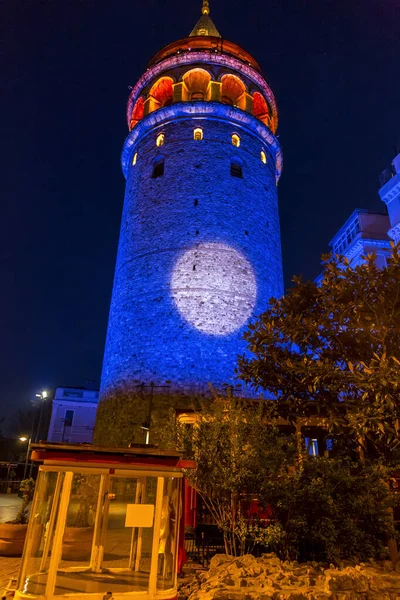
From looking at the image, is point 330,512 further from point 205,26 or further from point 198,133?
point 205,26

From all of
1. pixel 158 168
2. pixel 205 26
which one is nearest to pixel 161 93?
pixel 158 168

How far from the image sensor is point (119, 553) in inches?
308

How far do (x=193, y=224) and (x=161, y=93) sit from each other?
383 inches

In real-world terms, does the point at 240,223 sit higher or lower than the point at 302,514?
higher

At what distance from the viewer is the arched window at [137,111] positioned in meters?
23.2

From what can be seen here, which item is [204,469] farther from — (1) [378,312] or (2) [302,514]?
(1) [378,312]

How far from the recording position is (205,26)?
1061 inches

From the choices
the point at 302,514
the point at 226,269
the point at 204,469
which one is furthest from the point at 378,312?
the point at 226,269

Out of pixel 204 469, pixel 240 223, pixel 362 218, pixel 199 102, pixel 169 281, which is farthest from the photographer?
pixel 362 218

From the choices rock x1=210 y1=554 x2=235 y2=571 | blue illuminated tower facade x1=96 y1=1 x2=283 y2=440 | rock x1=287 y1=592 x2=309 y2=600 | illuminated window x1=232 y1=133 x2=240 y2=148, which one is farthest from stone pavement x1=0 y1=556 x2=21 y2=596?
illuminated window x1=232 y1=133 x2=240 y2=148

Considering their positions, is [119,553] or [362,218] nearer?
[119,553]

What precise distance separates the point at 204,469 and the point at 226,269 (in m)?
10.8

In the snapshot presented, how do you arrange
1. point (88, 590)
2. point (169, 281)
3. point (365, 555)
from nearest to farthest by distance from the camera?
point (88, 590) < point (365, 555) < point (169, 281)

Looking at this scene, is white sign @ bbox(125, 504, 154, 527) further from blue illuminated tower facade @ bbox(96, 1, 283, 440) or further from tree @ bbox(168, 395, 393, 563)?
blue illuminated tower facade @ bbox(96, 1, 283, 440)
